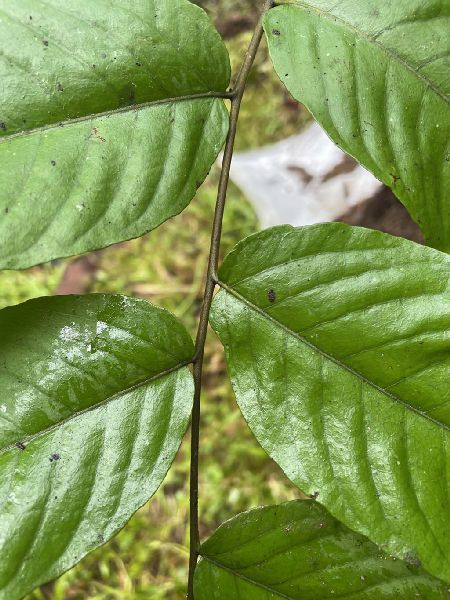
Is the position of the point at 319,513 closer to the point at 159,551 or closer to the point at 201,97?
the point at 201,97

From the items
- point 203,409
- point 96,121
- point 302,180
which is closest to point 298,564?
point 96,121

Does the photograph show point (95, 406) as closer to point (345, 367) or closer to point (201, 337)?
point (201, 337)

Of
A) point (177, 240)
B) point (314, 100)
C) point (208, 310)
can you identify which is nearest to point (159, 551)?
point (177, 240)

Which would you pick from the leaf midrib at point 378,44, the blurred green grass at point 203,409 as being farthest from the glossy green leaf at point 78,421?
the blurred green grass at point 203,409

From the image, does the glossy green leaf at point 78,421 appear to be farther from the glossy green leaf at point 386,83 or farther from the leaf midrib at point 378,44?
the leaf midrib at point 378,44

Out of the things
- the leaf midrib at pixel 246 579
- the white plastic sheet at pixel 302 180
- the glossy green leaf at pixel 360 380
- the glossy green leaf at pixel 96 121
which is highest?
the white plastic sheet at pixel 302 180

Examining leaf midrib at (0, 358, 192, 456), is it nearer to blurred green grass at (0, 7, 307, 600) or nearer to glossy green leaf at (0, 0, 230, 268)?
glossy green leaf at (0, 0, 230, 268)

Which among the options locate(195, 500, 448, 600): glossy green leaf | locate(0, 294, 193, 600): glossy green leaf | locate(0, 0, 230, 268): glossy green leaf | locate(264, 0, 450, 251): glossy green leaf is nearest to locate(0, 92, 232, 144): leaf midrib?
locate(0, 0, 230, 268): glossy green leaf

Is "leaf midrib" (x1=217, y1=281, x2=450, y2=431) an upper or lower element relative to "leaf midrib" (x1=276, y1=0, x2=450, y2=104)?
lower
